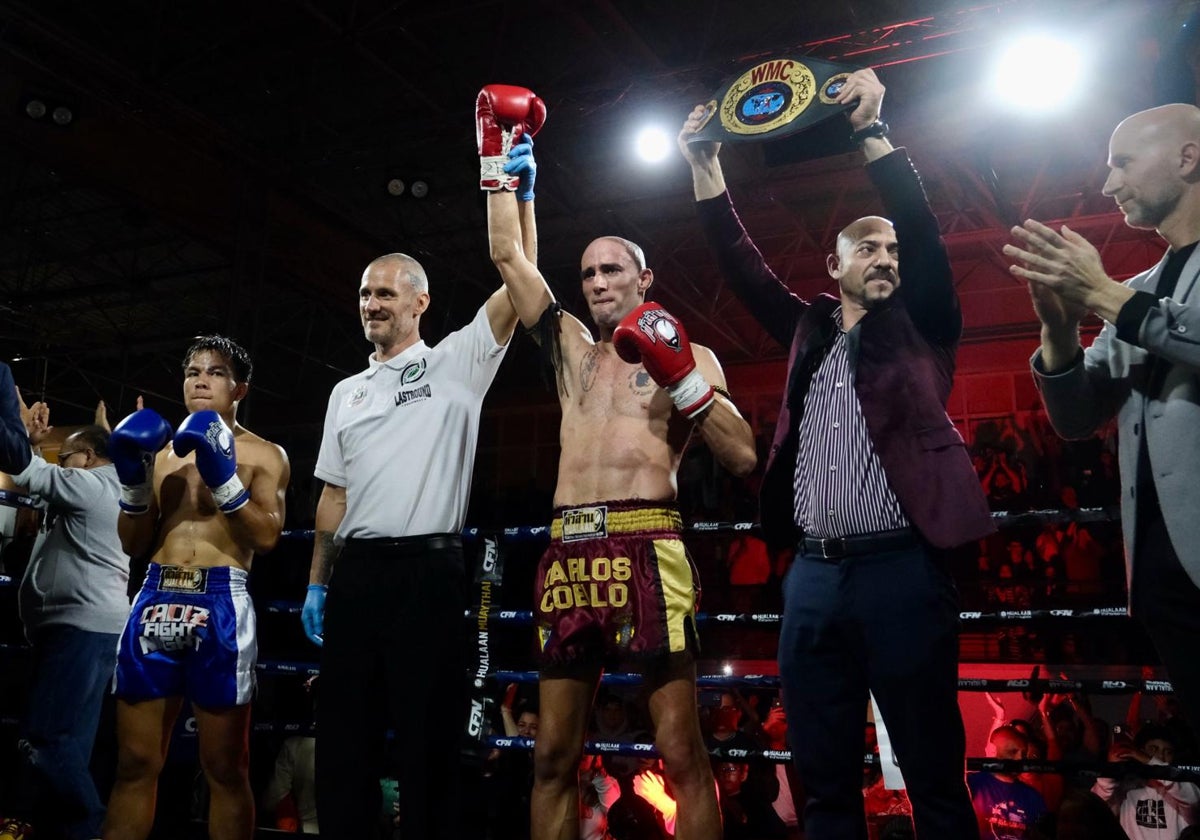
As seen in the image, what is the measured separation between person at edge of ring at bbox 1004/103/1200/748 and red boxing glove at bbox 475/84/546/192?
4.52 ft

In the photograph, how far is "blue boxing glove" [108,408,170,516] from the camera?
2523mm

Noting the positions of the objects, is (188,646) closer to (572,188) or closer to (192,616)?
(192,616)

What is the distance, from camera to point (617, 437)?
2.23 meters

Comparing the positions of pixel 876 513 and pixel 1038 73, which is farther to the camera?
pixel 1038 73

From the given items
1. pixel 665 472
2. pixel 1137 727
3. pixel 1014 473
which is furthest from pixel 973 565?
pixel 665 472

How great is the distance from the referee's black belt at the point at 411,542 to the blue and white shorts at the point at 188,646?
1.57 ft

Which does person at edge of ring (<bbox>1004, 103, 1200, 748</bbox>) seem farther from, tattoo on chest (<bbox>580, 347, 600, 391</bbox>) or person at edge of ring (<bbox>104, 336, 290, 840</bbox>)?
person at edge of ring (<bbox>104, 336, 290, 840</bbox>)

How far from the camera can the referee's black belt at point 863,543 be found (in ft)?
6.14

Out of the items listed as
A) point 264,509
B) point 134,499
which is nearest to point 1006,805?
point 264,509

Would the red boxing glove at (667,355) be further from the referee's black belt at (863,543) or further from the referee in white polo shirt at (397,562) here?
the referee in white polo shirt at (397,562)

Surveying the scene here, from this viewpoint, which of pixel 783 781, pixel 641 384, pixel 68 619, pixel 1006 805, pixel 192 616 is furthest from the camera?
pixel 783 781

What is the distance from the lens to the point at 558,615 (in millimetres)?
2105

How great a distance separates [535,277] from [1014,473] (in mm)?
6998

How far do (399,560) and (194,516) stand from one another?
29.9 inches
